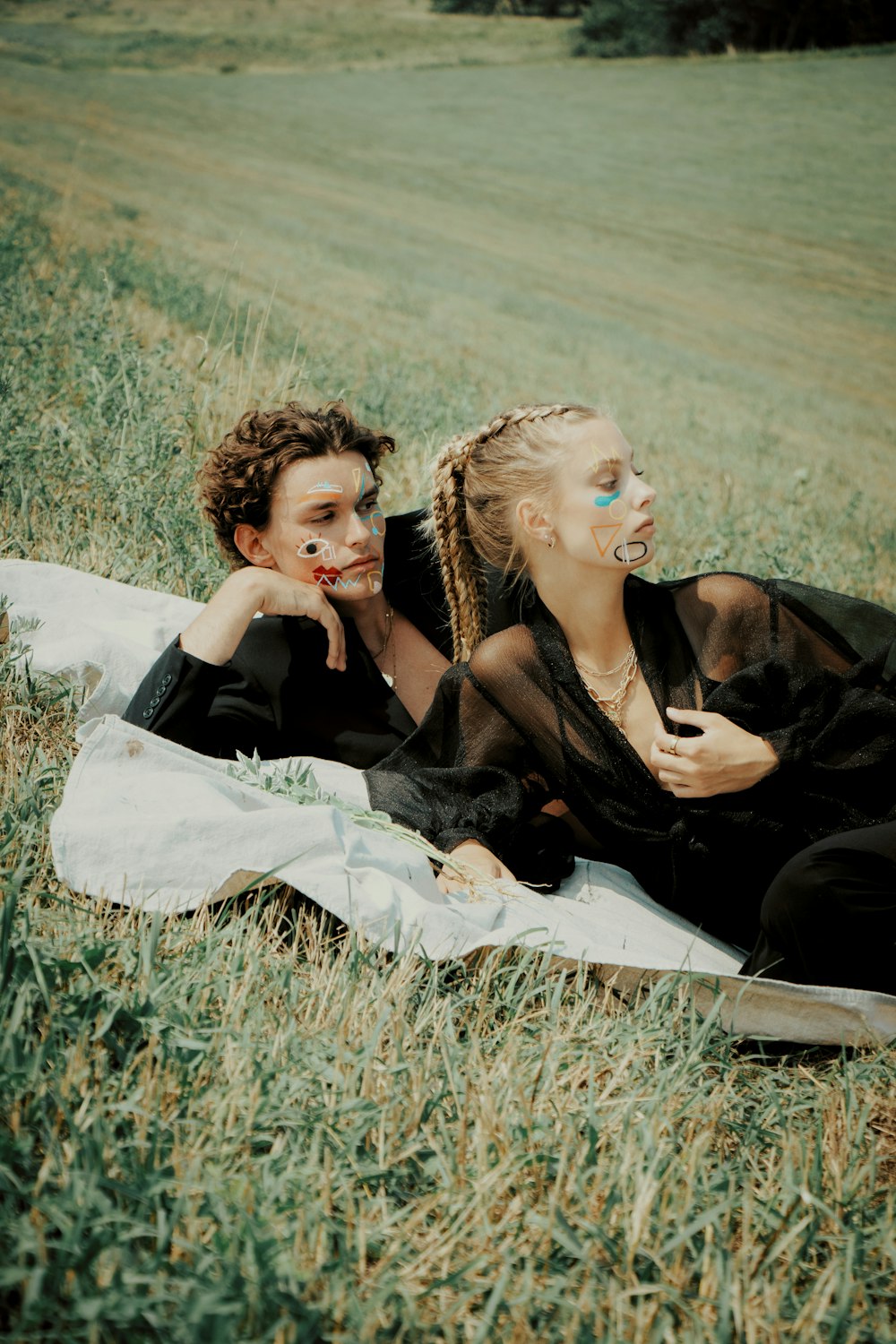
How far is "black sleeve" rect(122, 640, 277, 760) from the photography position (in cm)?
300

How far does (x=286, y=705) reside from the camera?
10.6ft

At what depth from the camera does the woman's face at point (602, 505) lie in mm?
2775

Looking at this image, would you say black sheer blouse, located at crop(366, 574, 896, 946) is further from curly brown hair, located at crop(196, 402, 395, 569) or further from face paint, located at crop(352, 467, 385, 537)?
curly brown hair, located at crop(196, 402, 395, 569)

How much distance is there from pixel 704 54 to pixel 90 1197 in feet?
92.2

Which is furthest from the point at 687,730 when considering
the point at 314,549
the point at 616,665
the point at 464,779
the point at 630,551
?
the point at 314,549

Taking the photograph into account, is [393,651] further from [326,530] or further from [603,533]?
[603,533]

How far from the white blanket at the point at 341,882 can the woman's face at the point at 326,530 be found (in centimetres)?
74

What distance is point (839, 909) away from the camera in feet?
7.58

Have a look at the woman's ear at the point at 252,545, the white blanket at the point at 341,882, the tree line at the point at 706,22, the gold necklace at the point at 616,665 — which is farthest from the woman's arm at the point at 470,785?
the tree line at the point at 706,22

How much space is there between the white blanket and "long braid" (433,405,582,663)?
0.81 meters

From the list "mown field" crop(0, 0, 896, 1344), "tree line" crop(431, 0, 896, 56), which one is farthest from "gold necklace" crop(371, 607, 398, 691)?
"tree line" crop(431, 0, 896, 56)

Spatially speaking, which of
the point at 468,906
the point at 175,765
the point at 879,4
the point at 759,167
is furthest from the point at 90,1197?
the point at 759,167

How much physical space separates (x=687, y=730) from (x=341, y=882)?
0.96m

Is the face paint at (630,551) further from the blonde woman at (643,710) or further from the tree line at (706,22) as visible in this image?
the tree line at (706,22)
